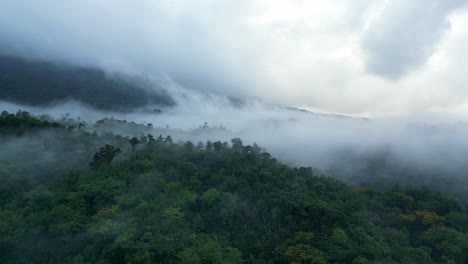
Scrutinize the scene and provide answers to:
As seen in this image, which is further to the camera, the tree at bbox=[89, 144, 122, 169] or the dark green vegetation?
the tree at bbox=[89, 144, 122, 169]

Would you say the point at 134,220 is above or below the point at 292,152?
below

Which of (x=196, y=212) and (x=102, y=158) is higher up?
(x=102, y=158)

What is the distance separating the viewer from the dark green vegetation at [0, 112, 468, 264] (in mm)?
26094

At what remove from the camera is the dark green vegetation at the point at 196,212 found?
26094 millimetres

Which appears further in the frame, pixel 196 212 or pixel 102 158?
pixel 102 158

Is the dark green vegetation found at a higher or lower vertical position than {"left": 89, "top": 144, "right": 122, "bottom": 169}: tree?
lower

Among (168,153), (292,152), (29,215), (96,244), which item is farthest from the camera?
(292,152)

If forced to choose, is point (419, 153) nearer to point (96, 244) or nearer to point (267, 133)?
point (267, 133)

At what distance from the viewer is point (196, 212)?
32312mm

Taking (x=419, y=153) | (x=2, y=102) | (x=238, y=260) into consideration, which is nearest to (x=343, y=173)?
(x=419, y=153)

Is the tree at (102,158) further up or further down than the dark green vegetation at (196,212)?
further up

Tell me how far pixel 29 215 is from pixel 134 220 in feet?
25.4

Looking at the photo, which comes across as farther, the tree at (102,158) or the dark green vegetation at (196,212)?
the tree at (102,158)

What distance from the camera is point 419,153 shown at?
2712 inches
